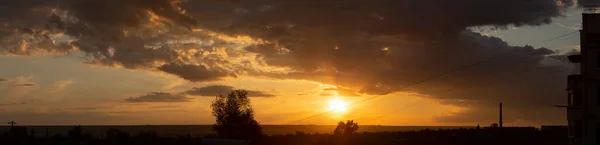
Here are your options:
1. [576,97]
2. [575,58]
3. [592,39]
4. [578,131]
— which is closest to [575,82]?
A: [576,97]

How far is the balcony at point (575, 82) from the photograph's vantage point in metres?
52.5

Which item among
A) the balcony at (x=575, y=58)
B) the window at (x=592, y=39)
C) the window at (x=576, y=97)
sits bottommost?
the window at (x=576, y=97)

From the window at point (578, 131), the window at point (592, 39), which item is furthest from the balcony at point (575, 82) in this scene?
the window at point (592, 39)

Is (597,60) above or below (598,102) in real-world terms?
above

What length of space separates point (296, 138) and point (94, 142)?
33.4 metres

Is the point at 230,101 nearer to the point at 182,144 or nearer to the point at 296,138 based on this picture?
the point at 296,138

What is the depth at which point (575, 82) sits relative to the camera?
53.2 meters

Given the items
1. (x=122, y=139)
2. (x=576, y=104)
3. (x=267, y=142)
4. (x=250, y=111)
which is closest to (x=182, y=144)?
(x=122, y=139)

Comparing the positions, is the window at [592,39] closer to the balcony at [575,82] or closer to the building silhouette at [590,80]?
the building silhouette at [590,80]

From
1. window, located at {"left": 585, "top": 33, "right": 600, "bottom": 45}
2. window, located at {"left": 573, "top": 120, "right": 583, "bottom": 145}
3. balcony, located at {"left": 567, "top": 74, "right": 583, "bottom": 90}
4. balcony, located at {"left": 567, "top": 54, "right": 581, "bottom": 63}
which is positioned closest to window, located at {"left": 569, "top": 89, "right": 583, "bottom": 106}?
balcony, located at {"left": 567, "top": 74, "right": 583, "bottom": 90}

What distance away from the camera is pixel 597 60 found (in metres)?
49.2

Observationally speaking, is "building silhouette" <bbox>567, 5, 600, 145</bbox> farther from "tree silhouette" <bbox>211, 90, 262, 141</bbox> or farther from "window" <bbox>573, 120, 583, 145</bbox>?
"tree silhouette" <bbox>211, 90, 262, 141</bbox>

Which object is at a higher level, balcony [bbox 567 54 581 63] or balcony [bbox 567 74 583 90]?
balcony [bbox 567 54 581 63]

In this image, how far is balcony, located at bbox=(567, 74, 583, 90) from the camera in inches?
2065
